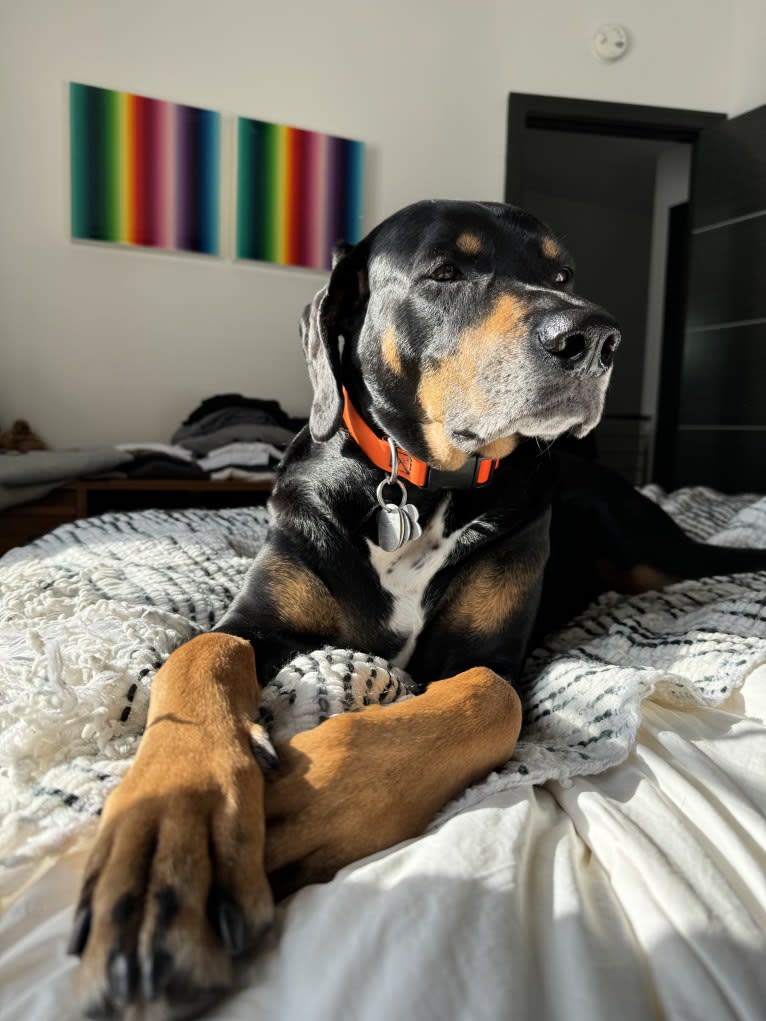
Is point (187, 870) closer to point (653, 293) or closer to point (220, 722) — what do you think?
point (220, 722)

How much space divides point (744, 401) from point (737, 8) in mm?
2203

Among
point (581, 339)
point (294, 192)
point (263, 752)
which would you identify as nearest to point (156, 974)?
point (263, 752)

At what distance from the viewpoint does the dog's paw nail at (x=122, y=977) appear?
0.55 metres

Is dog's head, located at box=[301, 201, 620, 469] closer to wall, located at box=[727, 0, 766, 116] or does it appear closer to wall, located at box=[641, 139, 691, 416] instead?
wall, located at box=[727, 0, 766, 116]

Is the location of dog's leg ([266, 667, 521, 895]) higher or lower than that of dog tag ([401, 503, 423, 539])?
lower

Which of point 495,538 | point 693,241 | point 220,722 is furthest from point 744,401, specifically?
point 220,722

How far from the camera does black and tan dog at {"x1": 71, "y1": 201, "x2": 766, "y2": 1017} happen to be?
0.74 meters

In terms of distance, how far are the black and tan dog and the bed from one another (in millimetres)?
58

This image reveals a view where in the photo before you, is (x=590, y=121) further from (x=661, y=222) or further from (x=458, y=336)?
(x=458, y=336)

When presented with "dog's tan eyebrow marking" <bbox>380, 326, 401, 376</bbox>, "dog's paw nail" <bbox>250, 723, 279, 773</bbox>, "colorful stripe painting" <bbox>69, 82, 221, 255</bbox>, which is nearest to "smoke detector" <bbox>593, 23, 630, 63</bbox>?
"colorful stripe painting" <bbox>69, 82, 221, 255</bbox>

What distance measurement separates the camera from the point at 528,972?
0.59 m

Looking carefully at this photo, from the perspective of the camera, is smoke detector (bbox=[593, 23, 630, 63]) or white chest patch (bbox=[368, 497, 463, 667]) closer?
white chest patch (bbox=[368, 497, 463, 667])

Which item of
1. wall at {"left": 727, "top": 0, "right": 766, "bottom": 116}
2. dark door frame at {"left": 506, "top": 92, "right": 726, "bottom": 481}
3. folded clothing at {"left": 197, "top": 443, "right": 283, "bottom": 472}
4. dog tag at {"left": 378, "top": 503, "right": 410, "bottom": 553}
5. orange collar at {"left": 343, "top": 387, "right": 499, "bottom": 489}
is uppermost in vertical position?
wall at {"left": 727, "top": 0, "right": 766, "bottom": 116}

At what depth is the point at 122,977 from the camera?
551mm
